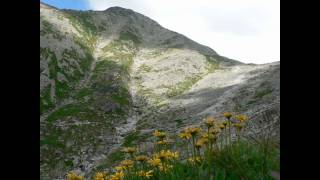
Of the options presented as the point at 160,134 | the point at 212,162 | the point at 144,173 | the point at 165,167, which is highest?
the point at 160,134

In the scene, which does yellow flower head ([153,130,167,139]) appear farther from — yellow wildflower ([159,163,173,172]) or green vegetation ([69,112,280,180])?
yellow wildflower ([159,163,173,172])

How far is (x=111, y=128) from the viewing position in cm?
8000

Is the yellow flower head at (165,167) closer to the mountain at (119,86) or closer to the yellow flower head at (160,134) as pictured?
the yellow flower head at (160,134)

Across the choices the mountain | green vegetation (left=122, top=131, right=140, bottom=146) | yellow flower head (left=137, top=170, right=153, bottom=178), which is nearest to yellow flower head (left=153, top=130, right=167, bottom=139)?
yellow flower head (left=137, top=170, right=153, bottom=178)

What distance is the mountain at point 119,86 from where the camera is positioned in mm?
68125

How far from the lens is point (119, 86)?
103562 millimetres

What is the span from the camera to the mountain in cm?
6812

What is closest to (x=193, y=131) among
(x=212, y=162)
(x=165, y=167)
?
(x=212, y=162)

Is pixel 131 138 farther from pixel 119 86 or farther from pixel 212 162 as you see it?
pixel 212 162

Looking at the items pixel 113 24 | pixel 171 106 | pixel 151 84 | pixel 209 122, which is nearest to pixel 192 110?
pixel 171 106

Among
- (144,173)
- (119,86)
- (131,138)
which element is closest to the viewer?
(144,173)
